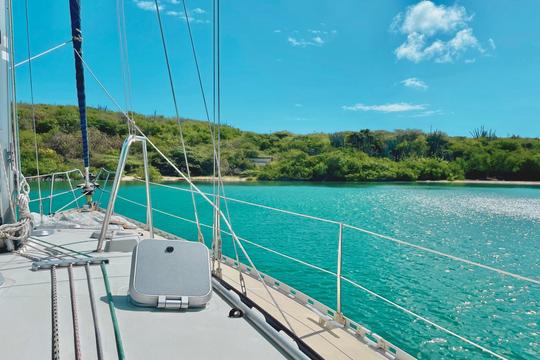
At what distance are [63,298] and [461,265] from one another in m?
7.65

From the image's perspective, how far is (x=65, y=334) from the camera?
1.38m

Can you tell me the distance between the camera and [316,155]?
202 ft

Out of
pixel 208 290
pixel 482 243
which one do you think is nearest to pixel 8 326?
pixel 208 290

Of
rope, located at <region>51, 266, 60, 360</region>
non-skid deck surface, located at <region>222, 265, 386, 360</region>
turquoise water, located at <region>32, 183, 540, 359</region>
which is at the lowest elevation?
turquoise water, located at <region>32, 183, 540, 359</region>

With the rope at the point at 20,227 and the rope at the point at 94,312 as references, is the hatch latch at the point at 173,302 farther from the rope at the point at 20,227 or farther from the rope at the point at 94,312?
the rope at the point at 20,227

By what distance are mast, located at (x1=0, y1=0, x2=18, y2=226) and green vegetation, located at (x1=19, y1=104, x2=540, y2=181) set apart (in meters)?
38.1

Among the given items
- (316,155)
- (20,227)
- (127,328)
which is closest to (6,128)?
(20,227)

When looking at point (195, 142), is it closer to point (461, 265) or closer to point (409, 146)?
point (409, 146)

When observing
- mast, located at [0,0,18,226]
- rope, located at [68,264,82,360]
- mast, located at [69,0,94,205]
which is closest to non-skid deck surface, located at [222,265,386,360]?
rope, located at [68,264,82,360]

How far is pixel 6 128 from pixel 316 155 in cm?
5977

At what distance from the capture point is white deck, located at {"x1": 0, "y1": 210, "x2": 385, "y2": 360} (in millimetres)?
1293

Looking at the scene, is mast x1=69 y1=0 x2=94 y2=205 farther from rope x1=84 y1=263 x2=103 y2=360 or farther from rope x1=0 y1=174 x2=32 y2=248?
rope x1=84 y1=263 x2=103 y2=360

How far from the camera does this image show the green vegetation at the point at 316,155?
46.6m

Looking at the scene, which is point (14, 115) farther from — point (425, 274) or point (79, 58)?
point (425, 274)
